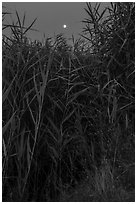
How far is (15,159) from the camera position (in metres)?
3.09

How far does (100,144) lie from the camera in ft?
10.8

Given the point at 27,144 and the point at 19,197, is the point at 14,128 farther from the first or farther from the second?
the point at 19,197

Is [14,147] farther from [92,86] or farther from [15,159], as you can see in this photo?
[92,86]

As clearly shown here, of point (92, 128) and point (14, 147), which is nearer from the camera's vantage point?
point (14, 147)

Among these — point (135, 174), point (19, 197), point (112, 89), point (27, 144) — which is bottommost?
point (19, 197)

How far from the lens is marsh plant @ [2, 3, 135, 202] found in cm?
294

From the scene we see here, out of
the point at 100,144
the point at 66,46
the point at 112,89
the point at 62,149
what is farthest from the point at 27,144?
the point at 66,46

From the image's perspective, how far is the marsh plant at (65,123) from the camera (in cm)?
294

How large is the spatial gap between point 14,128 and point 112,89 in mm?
1074

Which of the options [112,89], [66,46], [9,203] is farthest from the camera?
[66,46]

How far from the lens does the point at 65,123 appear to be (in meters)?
3.45

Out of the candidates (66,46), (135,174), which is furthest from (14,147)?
(66,46)

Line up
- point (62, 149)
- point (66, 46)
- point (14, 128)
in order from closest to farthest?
point (14, 128), point (62, 149), point (66, 46)

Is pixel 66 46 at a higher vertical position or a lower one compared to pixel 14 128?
higher
